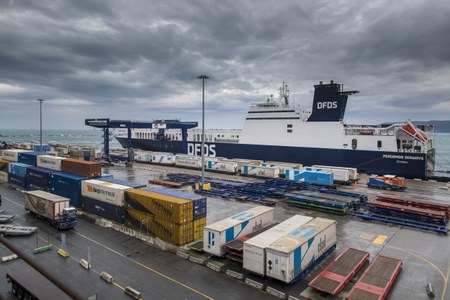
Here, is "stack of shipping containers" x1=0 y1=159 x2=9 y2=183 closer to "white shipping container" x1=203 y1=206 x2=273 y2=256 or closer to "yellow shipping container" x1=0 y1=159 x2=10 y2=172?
"yellow shipping container" x1=0 y1=159 x2=10 y2=172

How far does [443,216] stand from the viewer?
27531mm

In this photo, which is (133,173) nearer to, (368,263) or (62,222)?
(62,222)

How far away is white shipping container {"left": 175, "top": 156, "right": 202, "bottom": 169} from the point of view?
63.2 m

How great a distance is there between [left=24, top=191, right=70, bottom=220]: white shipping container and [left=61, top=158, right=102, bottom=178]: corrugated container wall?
5.40 m

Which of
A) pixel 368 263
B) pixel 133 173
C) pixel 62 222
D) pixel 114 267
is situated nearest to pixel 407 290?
pixel 368 263

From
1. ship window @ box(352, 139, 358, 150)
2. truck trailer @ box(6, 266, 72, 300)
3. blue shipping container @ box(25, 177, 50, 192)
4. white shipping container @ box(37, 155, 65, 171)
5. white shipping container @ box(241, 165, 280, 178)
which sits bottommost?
truck trailer @ box(6, 266, 72, 300)

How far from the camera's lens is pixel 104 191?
1122 inches

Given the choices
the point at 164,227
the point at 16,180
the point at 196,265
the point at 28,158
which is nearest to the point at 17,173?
the point at 16,180

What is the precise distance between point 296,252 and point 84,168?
2699cm

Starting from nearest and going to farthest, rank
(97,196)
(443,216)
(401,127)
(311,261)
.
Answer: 1. (311,261)
2. (443,216)
3. (97,196)
4. (401,127)

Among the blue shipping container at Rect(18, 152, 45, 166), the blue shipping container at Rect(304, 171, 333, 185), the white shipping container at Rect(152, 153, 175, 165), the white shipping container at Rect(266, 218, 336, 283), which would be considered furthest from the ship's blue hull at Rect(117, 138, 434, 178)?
the blue shipping container at Rect(18, 152, 45, 166)

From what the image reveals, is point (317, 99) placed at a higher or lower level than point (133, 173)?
higher

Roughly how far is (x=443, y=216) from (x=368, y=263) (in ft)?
43.5

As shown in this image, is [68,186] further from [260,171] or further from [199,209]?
[260,171]
